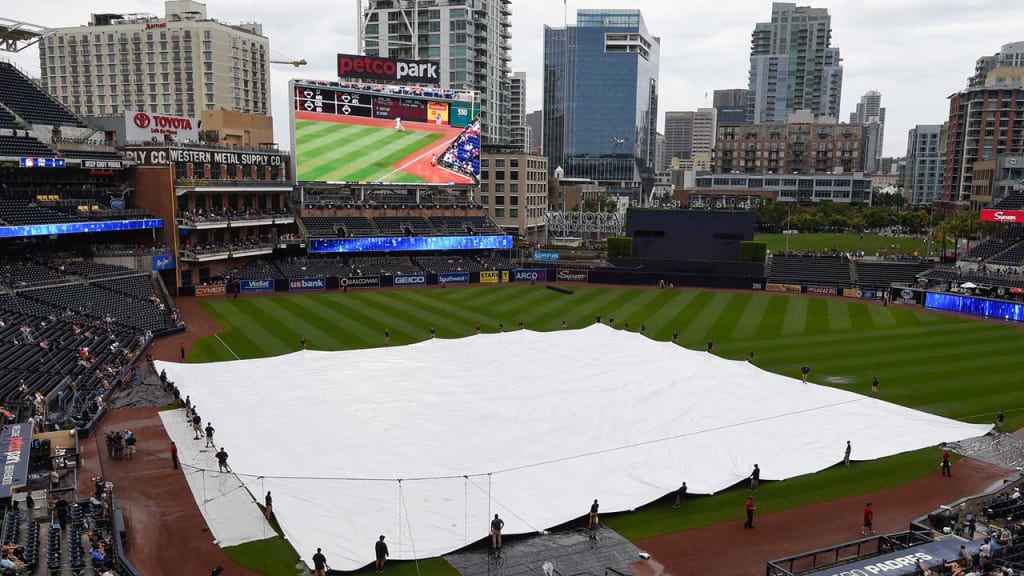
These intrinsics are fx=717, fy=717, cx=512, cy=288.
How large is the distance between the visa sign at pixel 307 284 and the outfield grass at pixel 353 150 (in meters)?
11.7

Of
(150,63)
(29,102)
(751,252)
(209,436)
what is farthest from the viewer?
(150,63)

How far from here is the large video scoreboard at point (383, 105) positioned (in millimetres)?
67312

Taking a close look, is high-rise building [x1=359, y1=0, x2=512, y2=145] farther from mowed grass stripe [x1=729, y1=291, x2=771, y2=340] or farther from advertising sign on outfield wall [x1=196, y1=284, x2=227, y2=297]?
mowed grass stripe [x1=729, y1=291, x2=771, y2=340]

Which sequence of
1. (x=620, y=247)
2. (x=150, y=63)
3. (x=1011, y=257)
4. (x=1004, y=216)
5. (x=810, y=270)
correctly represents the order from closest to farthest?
(x=1011, y=257) < (x=1004, y=216) < (x=810, y=270) < (x=620, y=247) < (x=150, y=63)

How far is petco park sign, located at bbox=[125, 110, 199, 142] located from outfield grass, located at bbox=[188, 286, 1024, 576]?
16954 mm

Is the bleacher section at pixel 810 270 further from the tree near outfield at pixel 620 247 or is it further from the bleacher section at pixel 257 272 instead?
the bleacher section at pixel 257 272

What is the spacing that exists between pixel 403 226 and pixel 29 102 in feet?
110

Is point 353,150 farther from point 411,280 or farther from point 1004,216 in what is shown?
point 1004,216

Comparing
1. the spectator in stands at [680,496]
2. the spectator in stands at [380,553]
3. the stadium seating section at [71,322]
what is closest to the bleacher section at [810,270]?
the spectator in stands at [680,496]

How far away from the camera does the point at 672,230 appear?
70.1 metres

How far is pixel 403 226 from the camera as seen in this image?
244ft

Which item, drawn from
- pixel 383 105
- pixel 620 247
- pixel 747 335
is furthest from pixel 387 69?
pixel 747 335

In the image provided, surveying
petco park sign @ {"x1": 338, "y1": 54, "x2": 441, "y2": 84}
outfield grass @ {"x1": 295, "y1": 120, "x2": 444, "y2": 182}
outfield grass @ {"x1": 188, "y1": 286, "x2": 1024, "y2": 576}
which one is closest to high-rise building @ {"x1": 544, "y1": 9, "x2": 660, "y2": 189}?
petco park sign @ {"x1": 338, "y1": 54, "x2": 441, "y2": 84}

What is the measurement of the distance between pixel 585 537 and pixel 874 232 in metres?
118
